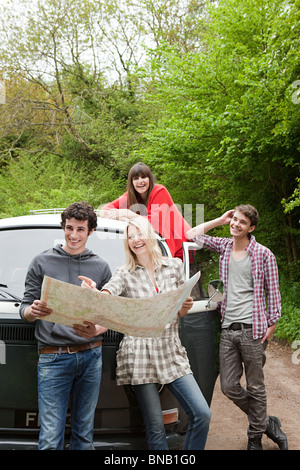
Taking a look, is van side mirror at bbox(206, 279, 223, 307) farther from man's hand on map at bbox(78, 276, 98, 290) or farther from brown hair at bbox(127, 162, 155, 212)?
man's hand on map at bbox(78, 276, 98, 290)

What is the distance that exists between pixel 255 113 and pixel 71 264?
8.54 m

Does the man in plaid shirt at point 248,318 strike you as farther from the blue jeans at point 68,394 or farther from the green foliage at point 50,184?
the green foliage at point 50,184

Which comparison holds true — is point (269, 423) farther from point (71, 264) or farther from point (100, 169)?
point (100, 169)

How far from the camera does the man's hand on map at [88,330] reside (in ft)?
9.15

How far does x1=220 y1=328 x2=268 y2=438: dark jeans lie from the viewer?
4164 millimetres

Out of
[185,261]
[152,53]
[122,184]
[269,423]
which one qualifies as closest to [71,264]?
[185,261]

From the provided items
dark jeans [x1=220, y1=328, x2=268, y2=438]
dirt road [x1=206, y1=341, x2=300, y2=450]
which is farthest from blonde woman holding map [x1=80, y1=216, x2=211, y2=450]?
dirt road [x1=206, y1=341, x2=300, y2=450]

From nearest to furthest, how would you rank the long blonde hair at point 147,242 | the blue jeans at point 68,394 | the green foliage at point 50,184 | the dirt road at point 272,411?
1. the blue jeans at point 68,394
2. the long blonde hair at point 147,242
3. the dirt road at point 272,411
4. the green foliage at point 50,184

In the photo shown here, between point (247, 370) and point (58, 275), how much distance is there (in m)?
1.97

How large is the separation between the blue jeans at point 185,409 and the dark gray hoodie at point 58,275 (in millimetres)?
457

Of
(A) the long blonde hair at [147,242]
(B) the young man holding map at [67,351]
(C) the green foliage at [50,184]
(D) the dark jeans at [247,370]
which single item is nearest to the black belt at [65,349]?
(B) the young man holding map at [67,351]

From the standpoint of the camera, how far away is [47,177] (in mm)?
21984

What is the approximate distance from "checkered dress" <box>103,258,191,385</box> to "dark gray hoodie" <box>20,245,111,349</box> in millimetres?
145

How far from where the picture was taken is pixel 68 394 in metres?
3.05
